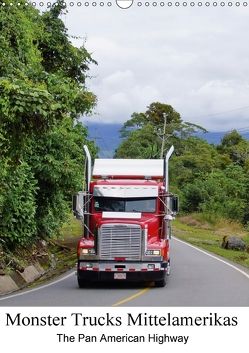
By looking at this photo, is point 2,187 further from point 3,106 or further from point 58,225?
point 58,225

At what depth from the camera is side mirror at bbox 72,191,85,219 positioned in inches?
658

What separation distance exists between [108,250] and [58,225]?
31.3 feet

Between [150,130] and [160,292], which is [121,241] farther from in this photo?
[150,130]

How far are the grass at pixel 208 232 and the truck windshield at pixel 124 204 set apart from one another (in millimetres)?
12420

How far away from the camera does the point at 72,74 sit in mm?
25781

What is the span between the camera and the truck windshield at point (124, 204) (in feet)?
56.3

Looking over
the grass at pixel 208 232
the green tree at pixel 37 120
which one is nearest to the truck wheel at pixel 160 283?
the green tree at pixel 37 120

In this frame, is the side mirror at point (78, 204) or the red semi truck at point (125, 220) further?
the side mirror at point (78, 204)

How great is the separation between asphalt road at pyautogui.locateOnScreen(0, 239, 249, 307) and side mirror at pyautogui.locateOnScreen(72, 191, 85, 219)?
197 centimetres

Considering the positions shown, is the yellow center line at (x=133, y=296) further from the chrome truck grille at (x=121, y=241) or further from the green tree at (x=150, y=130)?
the green tree at (x=150, y=130)

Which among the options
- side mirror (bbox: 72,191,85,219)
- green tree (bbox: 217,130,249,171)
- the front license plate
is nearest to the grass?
green tree (bbox: 217,130,249,171)

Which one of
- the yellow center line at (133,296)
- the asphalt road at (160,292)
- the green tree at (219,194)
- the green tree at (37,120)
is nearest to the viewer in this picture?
the green tree at (37,120)

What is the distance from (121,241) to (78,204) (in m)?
1.56
